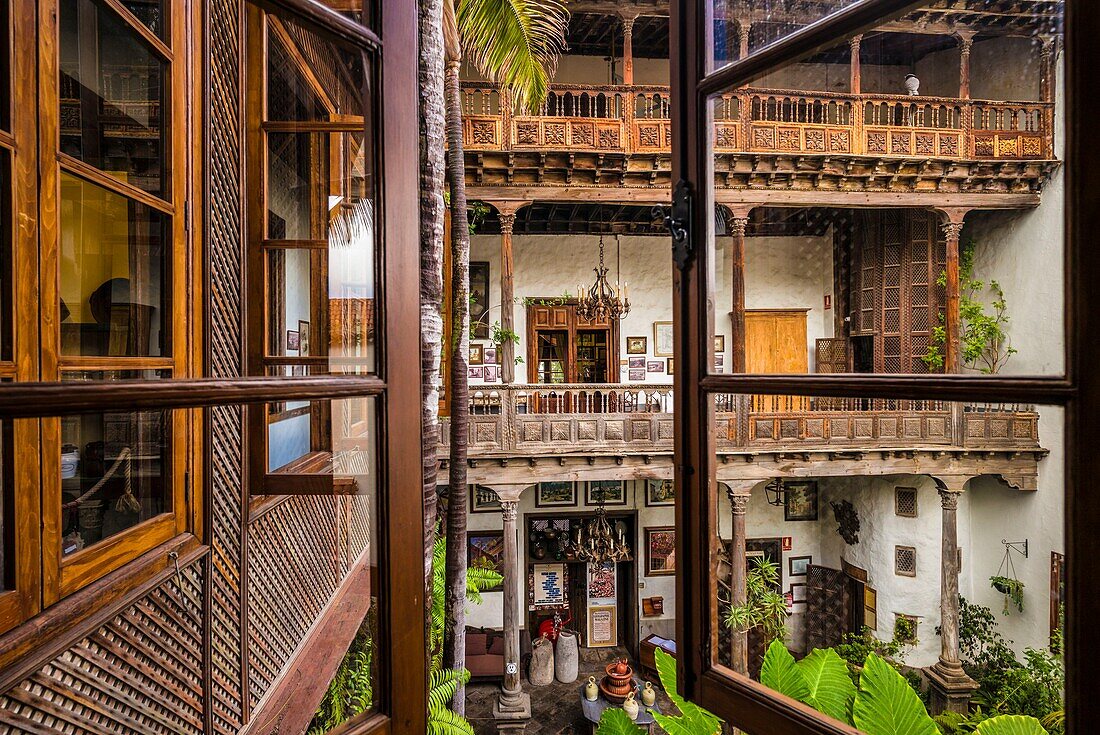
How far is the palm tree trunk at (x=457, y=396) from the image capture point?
12.4 ft

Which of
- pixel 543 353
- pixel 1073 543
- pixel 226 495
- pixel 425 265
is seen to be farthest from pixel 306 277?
pixel 543 353

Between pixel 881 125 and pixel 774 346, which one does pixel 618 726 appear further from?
pixel 881 125

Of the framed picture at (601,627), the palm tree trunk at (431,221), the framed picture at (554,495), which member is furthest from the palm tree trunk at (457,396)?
the framed picture at (601,627)

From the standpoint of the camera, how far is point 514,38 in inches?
174

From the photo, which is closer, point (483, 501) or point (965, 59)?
point (965, 59)

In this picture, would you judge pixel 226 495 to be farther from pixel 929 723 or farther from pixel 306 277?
pixel 929 723

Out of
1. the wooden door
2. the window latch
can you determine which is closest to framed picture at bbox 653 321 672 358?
the wooden door

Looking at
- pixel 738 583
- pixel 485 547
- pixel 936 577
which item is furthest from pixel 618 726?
pixel 485 547

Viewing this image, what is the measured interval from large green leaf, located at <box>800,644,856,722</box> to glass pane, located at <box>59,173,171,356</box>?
4.16 feet

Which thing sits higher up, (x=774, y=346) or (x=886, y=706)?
(x=774, y=346)

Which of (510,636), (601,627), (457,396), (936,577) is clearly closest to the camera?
(936,577)

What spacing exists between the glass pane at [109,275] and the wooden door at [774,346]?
1.06 m

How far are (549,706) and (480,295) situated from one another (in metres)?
5.44

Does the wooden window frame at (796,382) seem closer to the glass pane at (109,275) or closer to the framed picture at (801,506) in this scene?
the glass pane at (109,275)
